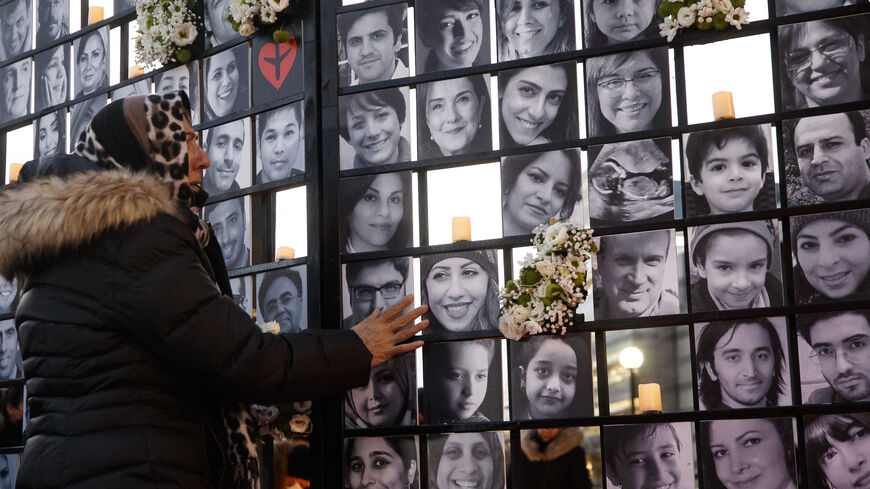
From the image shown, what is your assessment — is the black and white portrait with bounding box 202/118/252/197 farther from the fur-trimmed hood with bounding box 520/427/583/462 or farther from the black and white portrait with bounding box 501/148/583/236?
the fur-trimmed hood with bounding box 520/427/583/462

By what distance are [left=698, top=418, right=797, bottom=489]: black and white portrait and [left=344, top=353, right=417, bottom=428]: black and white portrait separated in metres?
1.00

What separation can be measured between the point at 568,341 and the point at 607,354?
0.44ft

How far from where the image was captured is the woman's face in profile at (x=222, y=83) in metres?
4.09

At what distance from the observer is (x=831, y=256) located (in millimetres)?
3156

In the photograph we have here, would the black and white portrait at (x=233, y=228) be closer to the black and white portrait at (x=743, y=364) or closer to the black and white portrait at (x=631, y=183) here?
the black and white portrait at (x=631, y=183)

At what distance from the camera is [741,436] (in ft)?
10.4

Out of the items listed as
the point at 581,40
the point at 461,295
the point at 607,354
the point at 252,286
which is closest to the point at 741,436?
the point at 607,354

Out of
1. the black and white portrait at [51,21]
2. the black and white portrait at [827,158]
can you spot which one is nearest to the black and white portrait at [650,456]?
the black and white portrait at [827,158]

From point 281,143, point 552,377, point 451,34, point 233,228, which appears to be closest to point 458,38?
point 451,34

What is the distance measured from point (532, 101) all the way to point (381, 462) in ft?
4.50

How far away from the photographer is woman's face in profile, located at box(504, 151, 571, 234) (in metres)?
3.48

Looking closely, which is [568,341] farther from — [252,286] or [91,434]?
[91,434]

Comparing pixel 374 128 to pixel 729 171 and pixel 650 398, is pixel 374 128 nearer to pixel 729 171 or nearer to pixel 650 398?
pixel 729 171

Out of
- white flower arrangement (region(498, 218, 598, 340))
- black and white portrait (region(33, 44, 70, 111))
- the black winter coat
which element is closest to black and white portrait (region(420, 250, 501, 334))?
white flower arrangement (region(498, 218, 598, 340))
